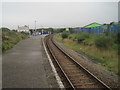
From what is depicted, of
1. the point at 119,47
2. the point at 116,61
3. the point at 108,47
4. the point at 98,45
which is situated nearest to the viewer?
the point at 116,61

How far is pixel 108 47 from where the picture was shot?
13336 millimetres

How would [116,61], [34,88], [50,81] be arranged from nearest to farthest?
[34,88] < [50,81] < [116,61]

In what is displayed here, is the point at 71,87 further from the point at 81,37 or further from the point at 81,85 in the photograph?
the point at 81,37

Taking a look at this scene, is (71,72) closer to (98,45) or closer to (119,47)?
(119,47)

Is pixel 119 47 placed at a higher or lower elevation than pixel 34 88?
higher

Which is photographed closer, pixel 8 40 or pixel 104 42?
pixel 104 42

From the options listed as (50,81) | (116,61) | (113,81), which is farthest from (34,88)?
(116,61)

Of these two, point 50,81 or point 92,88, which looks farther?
point 50,81

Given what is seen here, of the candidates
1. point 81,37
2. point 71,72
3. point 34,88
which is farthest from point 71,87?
point 81,37

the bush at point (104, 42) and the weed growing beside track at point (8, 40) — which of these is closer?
the bush at point (104, 42)

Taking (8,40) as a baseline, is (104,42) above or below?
below

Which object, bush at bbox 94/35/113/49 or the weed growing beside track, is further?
the weed growing beside track

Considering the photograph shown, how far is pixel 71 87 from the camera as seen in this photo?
5996 millimetres

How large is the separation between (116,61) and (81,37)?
447 inches
